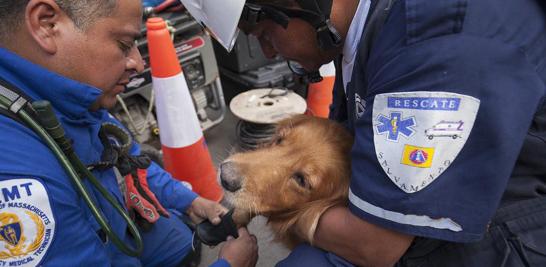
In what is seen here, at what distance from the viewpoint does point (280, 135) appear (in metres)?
2.12

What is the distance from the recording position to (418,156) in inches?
48.1

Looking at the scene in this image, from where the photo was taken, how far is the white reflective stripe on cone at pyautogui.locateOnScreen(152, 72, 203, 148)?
298 centimetres

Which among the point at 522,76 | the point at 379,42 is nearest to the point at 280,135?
the point at 379,42

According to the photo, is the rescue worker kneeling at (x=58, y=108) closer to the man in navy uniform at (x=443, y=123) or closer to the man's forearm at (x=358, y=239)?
the man in navy uniform at (x=443, y=123)

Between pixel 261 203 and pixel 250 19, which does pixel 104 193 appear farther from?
pixel 250 19

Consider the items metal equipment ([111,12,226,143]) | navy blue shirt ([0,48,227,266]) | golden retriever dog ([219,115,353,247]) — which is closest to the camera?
navy blue shirt ([0,48,227,266])

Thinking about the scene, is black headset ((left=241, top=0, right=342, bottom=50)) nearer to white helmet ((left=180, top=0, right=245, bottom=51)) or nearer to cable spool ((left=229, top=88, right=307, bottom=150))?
white helmet ((left=180, top=0, right=245, bottom=51))

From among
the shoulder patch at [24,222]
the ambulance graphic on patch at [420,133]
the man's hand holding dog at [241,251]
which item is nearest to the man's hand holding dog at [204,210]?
the man's hand holding dog at [241,251]

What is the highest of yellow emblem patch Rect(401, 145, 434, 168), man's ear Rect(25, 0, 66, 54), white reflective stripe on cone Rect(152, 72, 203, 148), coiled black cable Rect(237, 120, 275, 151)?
man's ear Rect(25, 0, 66, 54)

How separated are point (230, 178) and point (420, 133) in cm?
97

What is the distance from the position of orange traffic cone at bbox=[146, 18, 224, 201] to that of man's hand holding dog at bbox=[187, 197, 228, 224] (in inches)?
25.0

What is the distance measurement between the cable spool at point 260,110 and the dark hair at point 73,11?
2.38m

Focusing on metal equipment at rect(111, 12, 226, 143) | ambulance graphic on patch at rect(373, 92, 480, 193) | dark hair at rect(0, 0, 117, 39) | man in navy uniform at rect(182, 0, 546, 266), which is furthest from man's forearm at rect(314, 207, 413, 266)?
metal equipment at rect(111, 12, 226, 143)

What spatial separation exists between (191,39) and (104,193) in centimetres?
240
